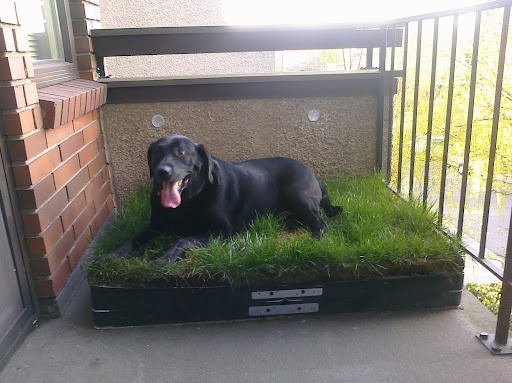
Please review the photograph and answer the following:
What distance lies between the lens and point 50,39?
10.4 ft

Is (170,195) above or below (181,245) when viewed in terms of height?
above

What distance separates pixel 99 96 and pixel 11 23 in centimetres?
121

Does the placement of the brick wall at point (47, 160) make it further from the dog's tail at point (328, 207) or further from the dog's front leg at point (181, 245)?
the dog's tail at point (328, 207)

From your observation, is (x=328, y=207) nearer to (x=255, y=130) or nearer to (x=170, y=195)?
(x=255, y=130)

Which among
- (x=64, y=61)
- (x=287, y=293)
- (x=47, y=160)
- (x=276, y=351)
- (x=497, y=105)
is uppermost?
(x=64, y=61)

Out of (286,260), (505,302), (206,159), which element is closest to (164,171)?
(206,159)

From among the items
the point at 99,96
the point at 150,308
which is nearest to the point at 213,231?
the point at 150,308

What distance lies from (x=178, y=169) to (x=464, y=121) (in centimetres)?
851

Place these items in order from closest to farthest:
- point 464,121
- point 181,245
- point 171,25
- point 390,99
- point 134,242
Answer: point 181,245
point 134,242
point 390,99
point 171,25
point 464,121

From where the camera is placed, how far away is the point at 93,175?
3.37 metres

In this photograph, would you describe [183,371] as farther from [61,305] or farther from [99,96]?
[99,96]

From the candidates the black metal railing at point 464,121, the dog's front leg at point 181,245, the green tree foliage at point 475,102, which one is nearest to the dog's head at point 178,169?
the dog's front leg at point 181,245

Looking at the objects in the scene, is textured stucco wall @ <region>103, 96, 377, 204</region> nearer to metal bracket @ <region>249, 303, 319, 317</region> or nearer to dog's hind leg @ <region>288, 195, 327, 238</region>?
dog's hind leg @ <region>288, 195, 327, 238</region>

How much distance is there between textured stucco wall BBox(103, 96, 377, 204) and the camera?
3.74m
